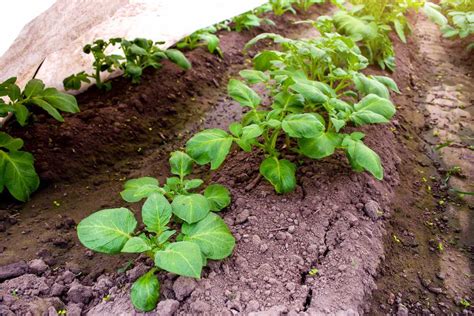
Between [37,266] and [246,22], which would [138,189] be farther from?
[246,22]

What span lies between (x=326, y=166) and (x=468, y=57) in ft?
8.47

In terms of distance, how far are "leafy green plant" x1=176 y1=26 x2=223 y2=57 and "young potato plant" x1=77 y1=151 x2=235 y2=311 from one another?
6.04 feet

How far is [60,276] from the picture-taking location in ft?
5.82

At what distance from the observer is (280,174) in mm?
2006

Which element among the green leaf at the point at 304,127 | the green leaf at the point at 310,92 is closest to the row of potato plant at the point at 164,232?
the green leaf at the point at 304,127

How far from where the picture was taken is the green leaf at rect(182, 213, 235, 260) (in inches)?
65.0

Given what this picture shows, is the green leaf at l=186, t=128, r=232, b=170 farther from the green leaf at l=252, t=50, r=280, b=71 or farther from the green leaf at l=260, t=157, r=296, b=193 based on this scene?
the green leaf at l=252, t=50, r=280, b=71

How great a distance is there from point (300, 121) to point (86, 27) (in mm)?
1133

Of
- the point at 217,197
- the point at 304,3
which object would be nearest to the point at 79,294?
the point at 217,197

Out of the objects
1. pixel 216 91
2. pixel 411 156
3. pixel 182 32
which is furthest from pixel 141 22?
pixel 411 156

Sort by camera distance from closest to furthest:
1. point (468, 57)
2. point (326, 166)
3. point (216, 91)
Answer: point (326, 166) → point (216, 91) → point (468, 57)

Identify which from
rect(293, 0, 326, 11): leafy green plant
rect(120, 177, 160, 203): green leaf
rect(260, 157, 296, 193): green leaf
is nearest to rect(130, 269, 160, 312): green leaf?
rect(120, 177, 160, 203): green leaf

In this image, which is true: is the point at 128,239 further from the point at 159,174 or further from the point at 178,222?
the point at 159,174

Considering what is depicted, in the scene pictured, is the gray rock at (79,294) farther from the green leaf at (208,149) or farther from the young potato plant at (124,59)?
the young potato plant at (124,59)
